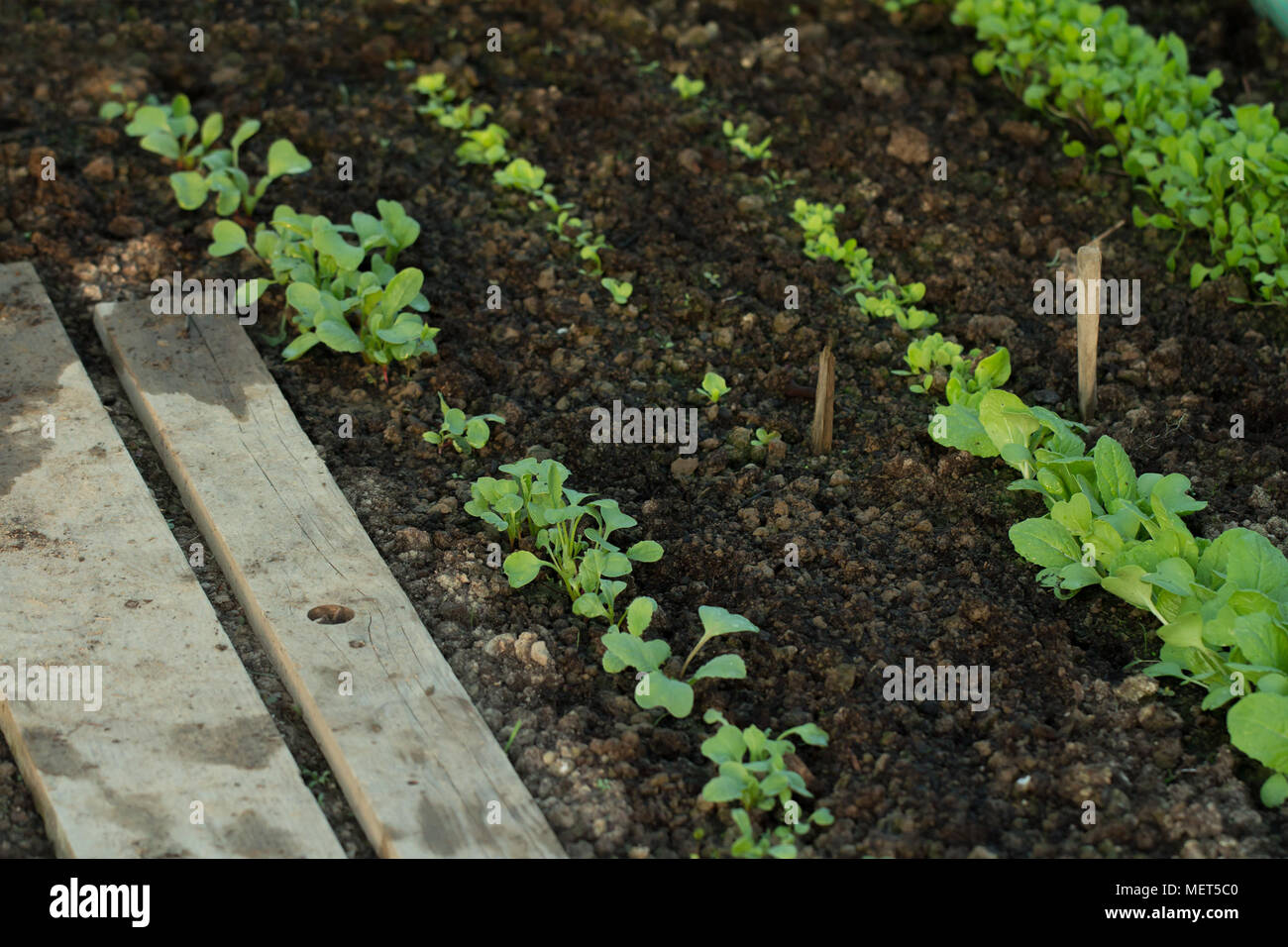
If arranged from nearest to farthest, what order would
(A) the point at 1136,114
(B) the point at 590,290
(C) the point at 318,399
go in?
(C) the point at 318,399 < (B) the point at 590,290 < (A) the point at 1136,114

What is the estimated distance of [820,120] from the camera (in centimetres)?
437

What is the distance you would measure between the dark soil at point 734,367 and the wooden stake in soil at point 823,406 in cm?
5

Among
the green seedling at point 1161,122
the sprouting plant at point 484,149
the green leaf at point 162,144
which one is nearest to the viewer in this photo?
the green seedling at point 1161,122

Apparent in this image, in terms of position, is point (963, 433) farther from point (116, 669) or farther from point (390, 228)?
point (116, 669)

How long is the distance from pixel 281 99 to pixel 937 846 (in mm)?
3162

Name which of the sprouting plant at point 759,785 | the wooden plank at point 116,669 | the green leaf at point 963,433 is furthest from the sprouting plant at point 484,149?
the sprouting plant at point 759,785

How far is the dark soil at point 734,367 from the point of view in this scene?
8.27 feet

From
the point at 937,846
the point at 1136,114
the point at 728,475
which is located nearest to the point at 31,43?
the point at 728,475

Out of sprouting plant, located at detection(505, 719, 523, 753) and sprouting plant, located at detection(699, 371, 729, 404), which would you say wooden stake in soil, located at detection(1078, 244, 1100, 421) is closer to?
sprouting plant, located at detection(699, 371, 729, 404)

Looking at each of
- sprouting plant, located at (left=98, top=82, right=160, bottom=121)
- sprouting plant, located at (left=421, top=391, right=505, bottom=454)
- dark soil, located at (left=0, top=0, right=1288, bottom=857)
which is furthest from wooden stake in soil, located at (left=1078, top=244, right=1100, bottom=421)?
sprouting plant, located at (left=98, top=82, right=160, bottom=121)

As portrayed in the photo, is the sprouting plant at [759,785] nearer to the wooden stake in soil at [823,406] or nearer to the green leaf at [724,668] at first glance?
the green leaf at [724,668]

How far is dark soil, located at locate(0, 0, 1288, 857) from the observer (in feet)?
8.27

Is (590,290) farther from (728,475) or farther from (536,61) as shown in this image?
(536,61)

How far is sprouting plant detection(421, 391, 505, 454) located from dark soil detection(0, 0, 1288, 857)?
0.06 meters
